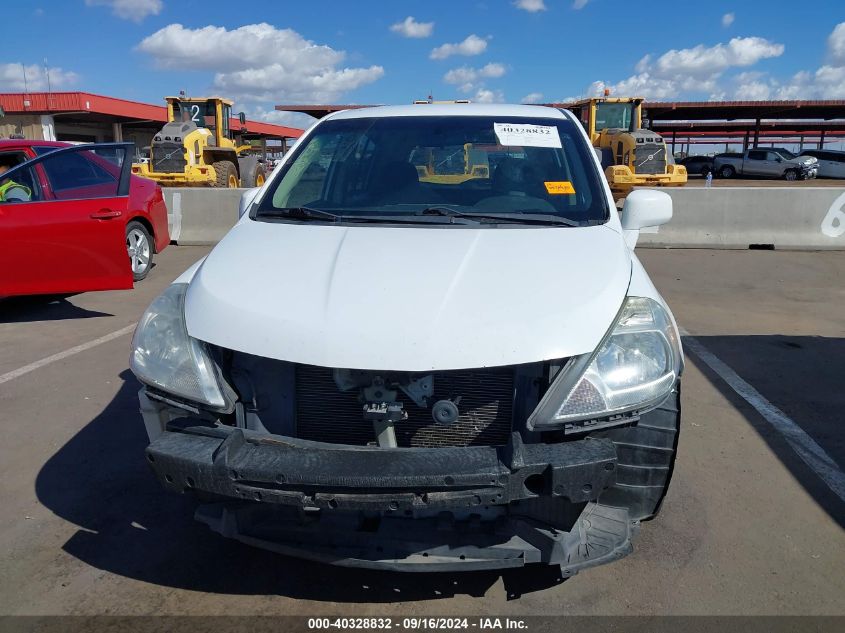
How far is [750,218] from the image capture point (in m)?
10.8

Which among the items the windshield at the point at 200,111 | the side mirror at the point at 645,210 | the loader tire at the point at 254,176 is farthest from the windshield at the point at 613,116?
the side mirror at the point at 645,210

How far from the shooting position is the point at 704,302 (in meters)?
7.45

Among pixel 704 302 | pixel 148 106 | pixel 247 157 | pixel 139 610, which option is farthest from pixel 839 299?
pixel 148 106

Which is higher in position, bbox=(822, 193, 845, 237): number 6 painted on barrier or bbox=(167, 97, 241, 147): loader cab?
bbox=(167, 97, 241, 147): loader cab

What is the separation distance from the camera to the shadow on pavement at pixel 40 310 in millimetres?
6848

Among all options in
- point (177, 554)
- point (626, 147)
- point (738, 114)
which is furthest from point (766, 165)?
point (177, 554)

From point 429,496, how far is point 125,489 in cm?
207

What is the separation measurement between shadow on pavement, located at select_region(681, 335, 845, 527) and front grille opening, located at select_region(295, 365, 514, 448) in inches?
74.7

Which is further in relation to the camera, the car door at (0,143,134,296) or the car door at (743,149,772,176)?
the car door at (743,149,772,176)

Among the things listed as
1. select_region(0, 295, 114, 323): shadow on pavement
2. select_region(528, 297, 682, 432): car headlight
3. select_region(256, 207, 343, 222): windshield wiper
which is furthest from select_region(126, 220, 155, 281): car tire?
select_region(528, 297, 682, 432): car headlight

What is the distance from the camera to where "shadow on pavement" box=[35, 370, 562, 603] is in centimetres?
269

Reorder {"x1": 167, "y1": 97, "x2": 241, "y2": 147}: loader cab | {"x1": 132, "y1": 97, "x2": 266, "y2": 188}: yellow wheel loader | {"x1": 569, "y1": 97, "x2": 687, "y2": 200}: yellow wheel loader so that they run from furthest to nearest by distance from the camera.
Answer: {"x1": 167, "y1": 97, "x2": 241, "y2": 147}: loader cab → {"x1": 569, "y1": 97, "x2": 687, "y2": 200}: yellow wheel loader → {"x1": 132, "y1": 97, "x2": 266, "y2": 188}: yellow wheel loader

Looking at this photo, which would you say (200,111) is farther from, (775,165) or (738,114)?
(738,114)

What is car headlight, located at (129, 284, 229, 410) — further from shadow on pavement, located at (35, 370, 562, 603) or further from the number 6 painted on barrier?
the number 6 painted on barrier
